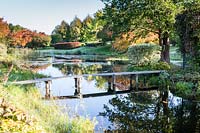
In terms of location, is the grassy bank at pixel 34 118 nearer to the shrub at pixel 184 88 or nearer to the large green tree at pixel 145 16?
the shrub at pixel 184 88

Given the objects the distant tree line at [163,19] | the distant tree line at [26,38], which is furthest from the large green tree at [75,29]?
the distant tree line at [163,19]

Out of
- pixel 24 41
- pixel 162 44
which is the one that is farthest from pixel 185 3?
pixel 24 41

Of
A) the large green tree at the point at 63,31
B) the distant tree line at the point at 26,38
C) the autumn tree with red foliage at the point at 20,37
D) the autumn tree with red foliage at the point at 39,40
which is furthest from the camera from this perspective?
the large green tree at the point at 63,31

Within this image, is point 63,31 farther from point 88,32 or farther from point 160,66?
point 160,66

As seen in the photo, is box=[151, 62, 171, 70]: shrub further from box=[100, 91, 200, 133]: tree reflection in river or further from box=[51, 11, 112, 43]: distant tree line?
box=[51, 11, 112, 43]: distant tree line

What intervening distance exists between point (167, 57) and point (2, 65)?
1218 centimetres

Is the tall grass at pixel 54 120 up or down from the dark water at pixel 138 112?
up

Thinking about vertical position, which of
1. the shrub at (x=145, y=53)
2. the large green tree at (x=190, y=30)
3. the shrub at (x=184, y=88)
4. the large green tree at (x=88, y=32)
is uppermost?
the large green tree at (x=88, y=32)

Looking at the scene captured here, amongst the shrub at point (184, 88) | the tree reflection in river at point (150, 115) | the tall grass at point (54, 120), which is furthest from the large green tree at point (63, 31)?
the tall grass at point (54, 120)

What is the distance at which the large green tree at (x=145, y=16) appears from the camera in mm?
24578

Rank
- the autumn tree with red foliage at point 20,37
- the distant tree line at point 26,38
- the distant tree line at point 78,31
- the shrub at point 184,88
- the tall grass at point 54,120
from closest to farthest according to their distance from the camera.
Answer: the tall grass at point 54,120
the shrub at point 184,88
the autumn tree with red foliage at point 20,37
the distant tree line at point 26,38
the distant tree line at point 78,31

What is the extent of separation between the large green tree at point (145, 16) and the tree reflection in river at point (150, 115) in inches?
333

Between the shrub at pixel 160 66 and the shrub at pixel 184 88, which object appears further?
the shrub at pixel 160 66

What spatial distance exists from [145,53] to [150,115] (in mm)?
13009
